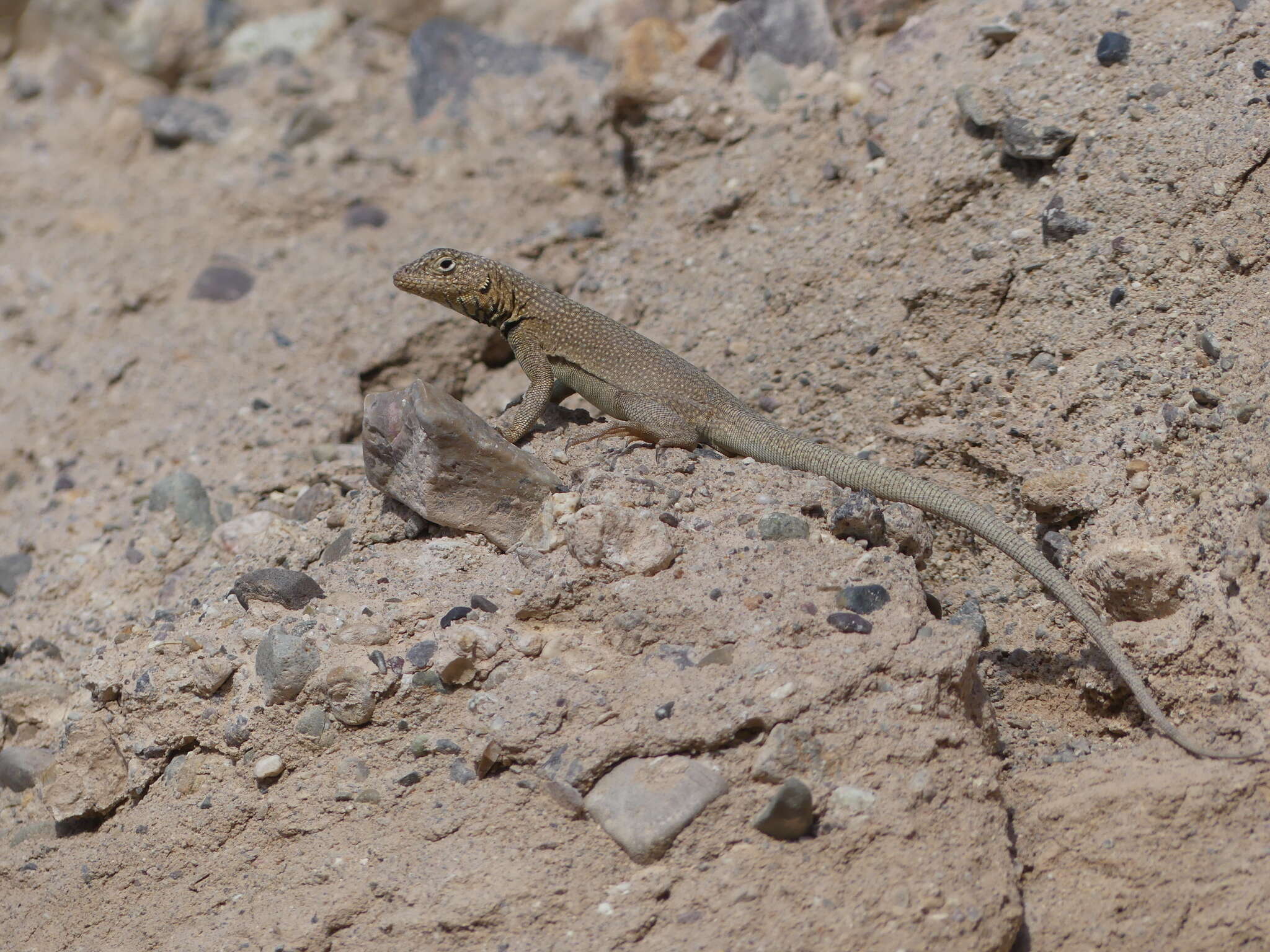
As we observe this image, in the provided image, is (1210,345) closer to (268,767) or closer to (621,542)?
(621,542)

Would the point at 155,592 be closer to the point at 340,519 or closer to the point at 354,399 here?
the point at 340,519

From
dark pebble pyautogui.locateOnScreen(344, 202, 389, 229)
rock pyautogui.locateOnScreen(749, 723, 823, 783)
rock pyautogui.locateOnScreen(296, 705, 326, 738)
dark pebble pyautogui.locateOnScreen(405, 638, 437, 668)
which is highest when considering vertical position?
dark pebble pyautogui.locateOnScreen(344, 202, 389, 229)

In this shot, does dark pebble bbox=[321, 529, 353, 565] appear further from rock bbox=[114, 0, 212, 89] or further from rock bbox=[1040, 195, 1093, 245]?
rock bbox=[114, 0, 212, 89]

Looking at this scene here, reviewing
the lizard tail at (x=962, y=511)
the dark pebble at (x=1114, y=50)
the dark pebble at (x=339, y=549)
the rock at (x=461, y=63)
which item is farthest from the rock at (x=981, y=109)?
the dark pebble at (x=339, y=549)

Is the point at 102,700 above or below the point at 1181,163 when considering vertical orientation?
below

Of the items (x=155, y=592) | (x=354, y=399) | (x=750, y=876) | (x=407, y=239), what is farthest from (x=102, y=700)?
(x=407, y=239)

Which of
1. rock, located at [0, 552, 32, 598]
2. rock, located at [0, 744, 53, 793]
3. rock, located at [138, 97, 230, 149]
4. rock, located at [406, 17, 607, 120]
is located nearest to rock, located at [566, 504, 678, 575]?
rock, located at [0, 744, 53, 793]
